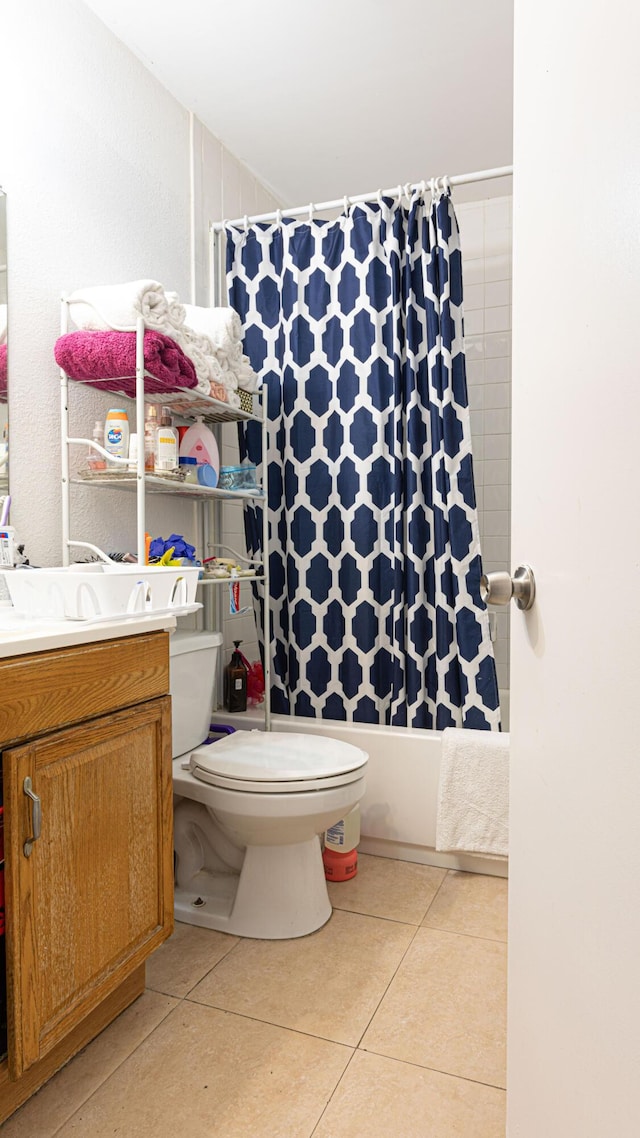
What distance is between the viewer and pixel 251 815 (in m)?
1.65

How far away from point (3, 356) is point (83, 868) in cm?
113

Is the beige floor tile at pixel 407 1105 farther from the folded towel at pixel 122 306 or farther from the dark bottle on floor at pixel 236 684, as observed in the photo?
the folded towel at pixel 122 306

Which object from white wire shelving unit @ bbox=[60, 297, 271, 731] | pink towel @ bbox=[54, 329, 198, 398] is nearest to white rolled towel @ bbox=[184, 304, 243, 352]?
white wire shelving unit @ bbox=[60, 297, 271, 731]

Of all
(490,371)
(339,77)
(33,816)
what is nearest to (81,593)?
(33,816)

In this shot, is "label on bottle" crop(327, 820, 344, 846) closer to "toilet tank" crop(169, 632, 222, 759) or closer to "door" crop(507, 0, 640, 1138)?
"toilet tank" crop(169, 632, 222, 759)

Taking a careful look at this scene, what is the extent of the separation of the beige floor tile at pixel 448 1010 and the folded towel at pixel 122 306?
1.63 metres

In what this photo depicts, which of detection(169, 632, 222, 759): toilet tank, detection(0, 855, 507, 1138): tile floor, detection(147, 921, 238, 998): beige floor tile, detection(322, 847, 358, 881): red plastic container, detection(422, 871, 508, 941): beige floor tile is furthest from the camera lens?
detection(322, 847, 358, 881): red plastic container

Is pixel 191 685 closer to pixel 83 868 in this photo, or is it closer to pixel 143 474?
pixel 143 474

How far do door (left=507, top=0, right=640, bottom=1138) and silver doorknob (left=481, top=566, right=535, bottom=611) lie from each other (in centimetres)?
2

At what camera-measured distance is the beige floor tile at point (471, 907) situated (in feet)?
5.77

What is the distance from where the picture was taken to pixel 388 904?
1.89 meters

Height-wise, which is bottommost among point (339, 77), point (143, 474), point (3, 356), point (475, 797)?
point (475, 797)

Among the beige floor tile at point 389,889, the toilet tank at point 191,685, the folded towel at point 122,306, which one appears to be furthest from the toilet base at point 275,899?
the folded towel at point 122,306

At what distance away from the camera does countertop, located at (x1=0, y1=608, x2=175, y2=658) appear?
3.51ft
